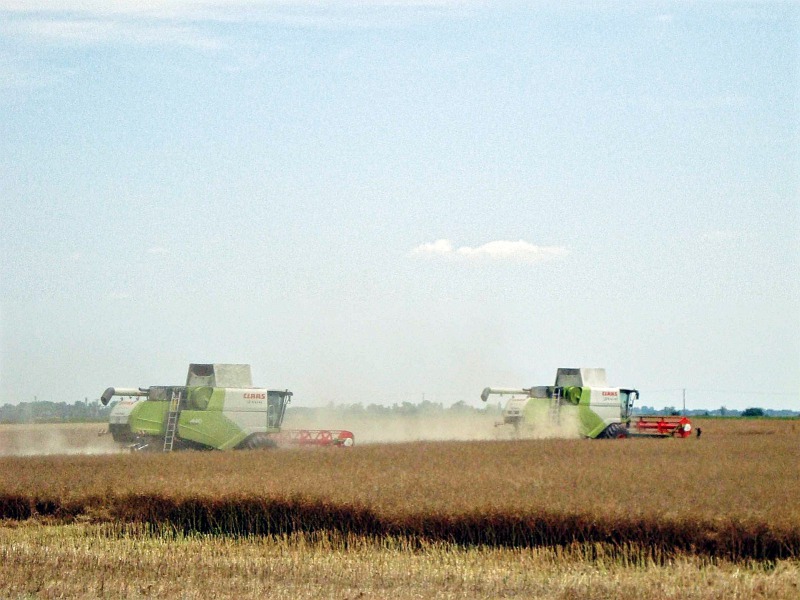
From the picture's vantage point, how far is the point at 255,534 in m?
16.1

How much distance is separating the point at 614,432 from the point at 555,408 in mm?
2540

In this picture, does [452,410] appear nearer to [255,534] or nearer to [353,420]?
[353,420]

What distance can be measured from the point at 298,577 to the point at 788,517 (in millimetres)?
6566

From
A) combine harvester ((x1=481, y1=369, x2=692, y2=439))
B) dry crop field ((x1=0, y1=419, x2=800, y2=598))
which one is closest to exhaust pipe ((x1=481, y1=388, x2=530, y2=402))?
combine harvester ((x1=481, y1=369, x2=692, y2=439))

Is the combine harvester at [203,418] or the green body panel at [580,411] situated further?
the green body panel at [580,411]

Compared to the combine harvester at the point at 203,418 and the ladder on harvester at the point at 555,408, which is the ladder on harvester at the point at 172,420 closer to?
the combine harvester at the point at 203,418

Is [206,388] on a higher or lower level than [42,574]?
higher

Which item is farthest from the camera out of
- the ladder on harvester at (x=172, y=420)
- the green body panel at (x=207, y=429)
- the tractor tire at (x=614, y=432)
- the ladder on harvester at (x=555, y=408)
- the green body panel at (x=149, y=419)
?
the tractor tire at (x=614, y=432)

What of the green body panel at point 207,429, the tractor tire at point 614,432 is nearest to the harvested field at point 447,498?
the green body panel at point 207,429

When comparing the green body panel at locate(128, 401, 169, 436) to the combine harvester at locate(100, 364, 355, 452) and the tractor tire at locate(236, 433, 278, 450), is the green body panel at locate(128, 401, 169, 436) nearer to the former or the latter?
the combine harvester at locate(100, 364, 355, 452)

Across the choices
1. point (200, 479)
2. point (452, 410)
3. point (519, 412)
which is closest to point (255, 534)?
point (200, 479)

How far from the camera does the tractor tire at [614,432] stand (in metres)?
37.1

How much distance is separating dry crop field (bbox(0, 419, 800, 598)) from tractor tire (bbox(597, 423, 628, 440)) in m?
15.1

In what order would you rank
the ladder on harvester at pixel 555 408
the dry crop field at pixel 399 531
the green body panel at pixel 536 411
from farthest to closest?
the green body panel at pixel 536 411 → the ladder on harvester at pixel 555 408 → the dry crop field at pixel 399 531
